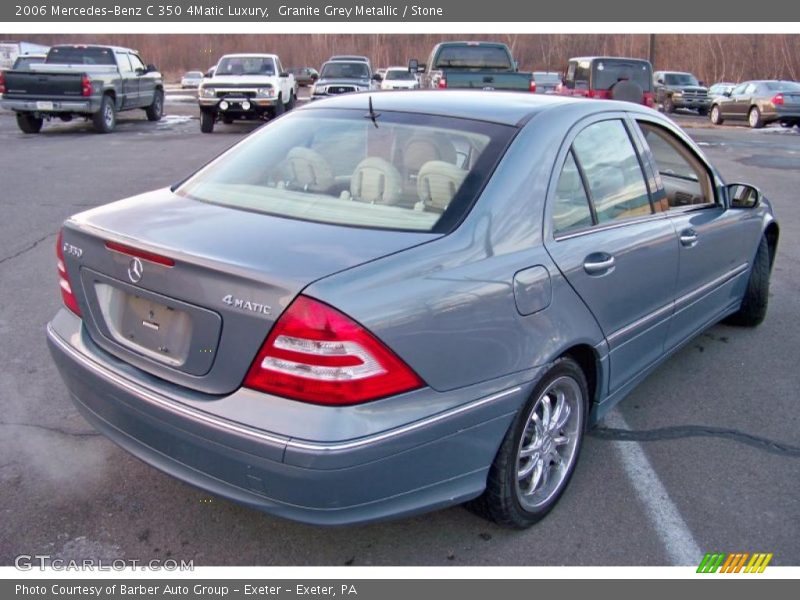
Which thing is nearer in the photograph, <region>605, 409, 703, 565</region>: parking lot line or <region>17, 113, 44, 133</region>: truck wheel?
<region>605, 409, 703, 565</region>: parking lot line

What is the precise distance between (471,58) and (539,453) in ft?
46.8

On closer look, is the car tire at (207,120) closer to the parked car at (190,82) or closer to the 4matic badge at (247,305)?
the 4matic badge at (247,305)

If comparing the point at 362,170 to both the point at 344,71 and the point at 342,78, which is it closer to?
the point at 342,78

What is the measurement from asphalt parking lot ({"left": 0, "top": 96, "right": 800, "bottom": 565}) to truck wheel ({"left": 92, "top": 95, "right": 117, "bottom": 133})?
14.0 meters

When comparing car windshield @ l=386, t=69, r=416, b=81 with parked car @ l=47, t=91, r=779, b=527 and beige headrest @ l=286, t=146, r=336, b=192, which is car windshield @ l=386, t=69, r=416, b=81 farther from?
beige headrest @ l=286, t=146, r=336, b=192

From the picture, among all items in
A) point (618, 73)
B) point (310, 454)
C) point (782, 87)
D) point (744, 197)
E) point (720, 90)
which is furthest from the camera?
point (720, 90)

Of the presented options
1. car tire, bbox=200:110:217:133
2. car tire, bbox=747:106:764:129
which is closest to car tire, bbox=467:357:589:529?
car tire, bbox=200:110:217:133

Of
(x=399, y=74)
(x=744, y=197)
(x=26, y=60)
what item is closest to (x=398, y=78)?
(x=399, y=74)

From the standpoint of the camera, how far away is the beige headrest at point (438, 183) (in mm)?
2824

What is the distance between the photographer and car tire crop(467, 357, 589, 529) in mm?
2771

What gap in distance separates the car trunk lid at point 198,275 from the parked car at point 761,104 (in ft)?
81.7

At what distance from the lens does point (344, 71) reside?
73.3ft

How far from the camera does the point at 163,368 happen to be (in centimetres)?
256

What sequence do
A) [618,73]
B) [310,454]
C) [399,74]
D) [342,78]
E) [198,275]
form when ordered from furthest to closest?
[399,74]
[342,78]
[618,73]
[198,275]
[310,454]
